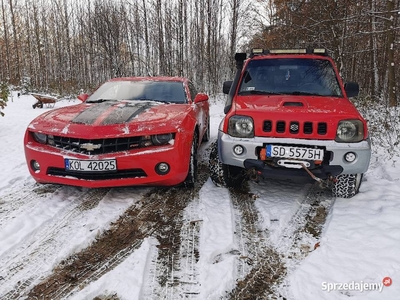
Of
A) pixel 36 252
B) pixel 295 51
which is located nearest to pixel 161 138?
pixel 36 252

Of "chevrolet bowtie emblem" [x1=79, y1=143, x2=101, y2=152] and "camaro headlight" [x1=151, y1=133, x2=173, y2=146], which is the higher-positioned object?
"camaro headlight" [x1=151, y1=133, x2=173, y2=146]

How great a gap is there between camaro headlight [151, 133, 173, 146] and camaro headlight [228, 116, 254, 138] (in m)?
0.71

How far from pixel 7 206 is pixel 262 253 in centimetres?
286

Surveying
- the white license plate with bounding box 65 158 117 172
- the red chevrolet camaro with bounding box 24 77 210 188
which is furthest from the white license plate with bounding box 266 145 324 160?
the white license plate with bounding box 65 158 117 172

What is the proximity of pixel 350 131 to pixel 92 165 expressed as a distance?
9.12 feet

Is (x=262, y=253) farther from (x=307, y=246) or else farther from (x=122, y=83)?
(x=122, y=83)

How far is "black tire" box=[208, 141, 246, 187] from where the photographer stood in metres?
3.84

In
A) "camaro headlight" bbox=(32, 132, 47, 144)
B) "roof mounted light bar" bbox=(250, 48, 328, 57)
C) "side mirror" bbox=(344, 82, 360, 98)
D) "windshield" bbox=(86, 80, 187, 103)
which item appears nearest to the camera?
"camaro headlight" bbox=(32, 132, 47, 144)

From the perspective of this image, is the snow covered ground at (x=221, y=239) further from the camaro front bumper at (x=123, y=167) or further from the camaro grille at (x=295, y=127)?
the camaro grille at (x=295, y=127)

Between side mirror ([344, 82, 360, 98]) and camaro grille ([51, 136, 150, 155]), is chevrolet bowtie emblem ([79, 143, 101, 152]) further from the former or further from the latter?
side mirror ([344, 82, 360, 98])

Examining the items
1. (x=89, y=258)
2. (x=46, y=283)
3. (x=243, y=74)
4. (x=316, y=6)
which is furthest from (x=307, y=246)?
(x=316, y=6)

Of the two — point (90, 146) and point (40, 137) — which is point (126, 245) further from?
point (40, 137)

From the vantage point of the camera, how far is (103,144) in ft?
10.6

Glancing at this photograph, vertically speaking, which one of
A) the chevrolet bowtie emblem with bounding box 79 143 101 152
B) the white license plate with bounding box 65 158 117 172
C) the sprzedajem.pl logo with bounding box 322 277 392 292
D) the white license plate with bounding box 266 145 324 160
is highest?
the chevrolet bowtie emblem with bounding box 79 143 101 152
